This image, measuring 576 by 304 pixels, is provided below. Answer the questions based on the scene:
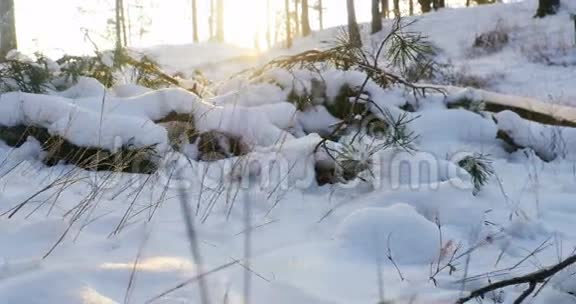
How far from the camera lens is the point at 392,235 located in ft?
7.23

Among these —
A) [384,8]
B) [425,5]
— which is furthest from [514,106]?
[384,8]

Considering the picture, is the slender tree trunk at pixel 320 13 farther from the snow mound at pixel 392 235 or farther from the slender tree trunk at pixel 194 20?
the snow mound at pixel 392 235

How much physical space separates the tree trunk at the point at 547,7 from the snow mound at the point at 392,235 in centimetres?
1520

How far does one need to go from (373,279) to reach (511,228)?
102 cm

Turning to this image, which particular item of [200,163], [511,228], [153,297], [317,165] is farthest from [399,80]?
[153,297]

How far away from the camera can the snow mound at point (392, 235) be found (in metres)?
2.13

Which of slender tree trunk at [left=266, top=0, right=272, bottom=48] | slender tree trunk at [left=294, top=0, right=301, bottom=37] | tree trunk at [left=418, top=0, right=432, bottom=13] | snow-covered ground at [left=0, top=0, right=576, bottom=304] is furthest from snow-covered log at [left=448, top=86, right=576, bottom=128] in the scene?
slender tree trunk at [left=266, top=0, right=272, bottom=48]

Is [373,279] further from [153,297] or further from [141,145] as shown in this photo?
[141,145]

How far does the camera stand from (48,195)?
2.42 m

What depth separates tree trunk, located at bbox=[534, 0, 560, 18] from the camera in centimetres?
1539

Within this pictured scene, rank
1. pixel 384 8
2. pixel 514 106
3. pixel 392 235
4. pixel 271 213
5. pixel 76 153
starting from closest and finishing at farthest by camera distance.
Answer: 1. pixel 392 235
2. pixel 271 213
3. pixel 76 153
4. pixel 514 106
5. pixel 384 8

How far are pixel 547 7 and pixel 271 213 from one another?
15.2 metres

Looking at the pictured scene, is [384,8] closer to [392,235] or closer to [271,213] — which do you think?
[271,213]

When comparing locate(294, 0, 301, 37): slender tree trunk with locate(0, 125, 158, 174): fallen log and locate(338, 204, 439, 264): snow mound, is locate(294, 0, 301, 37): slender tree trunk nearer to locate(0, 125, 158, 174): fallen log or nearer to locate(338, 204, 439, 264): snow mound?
locate(0, 125, 158, 174): fallen log
